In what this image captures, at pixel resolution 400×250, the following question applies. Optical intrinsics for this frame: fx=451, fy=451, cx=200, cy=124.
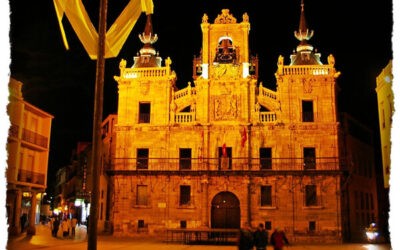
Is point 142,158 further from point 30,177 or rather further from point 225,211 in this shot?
point 30,177

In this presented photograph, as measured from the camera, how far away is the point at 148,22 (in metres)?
43.7

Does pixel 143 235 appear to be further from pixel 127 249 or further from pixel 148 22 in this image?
pixel 148 22

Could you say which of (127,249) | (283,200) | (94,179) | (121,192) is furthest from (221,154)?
(94,179)

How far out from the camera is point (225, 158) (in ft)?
121

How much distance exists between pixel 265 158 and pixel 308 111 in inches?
223

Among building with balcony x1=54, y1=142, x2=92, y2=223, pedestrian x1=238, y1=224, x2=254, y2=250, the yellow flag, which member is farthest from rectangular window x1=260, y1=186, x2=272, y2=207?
the yellow flag

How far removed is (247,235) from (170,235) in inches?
862

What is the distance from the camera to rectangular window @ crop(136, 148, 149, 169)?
1510 inches

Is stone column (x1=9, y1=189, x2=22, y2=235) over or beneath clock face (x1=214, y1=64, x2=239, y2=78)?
beneath

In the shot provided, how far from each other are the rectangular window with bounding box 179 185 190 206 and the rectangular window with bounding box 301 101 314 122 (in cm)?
1146

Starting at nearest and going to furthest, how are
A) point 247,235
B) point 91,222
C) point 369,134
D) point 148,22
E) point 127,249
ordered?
point 91,222 → point 247,235 → point 127,249 → point 148,22 → point 369,134

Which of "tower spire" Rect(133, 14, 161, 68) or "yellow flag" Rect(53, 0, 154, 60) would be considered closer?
"yellow flag" Rect(53, 0, 154, 60)

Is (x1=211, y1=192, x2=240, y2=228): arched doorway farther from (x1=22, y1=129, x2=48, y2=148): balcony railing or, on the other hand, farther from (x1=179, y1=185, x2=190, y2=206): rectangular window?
(x1=22, y1=129, x2=48, y2=148): balcony railing

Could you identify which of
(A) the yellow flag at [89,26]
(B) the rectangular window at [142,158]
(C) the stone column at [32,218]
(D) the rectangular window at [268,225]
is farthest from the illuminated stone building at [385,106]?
(C) the stone column at [32,218]
